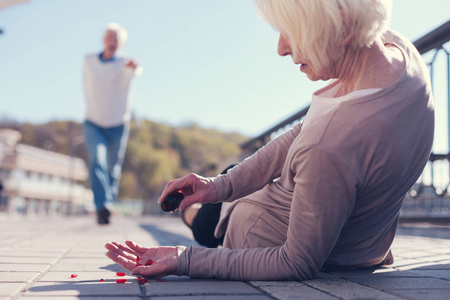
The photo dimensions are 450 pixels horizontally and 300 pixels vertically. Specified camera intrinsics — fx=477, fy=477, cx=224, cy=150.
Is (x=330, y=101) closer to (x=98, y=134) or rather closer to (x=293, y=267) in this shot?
(x=293, y=267)

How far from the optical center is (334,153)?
63.1 inches

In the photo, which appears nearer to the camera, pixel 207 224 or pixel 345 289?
pixel 345 289

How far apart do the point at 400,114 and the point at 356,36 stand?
1.03 ft

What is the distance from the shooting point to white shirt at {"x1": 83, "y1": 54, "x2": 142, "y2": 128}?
5.95 metres

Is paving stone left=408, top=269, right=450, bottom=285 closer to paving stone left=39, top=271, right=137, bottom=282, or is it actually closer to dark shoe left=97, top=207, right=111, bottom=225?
paving stone left=39, top=271, right=137, bottom=282

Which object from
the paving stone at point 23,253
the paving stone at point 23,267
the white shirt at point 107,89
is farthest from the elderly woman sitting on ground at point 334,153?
the white shirt at point 107,89

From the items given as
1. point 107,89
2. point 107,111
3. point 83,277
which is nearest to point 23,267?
point 83,277

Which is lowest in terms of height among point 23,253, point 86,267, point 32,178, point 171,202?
point 32,178

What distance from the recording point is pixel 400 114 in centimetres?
167

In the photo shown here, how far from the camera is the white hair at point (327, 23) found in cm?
162

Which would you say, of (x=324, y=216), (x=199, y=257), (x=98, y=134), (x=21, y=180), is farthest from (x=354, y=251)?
(x=21, y=180)

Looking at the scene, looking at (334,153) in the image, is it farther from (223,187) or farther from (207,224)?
(207,224)

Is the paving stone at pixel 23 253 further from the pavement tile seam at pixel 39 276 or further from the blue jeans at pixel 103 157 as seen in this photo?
the blue jeans at pixel 103 157

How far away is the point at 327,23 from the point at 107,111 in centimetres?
471
